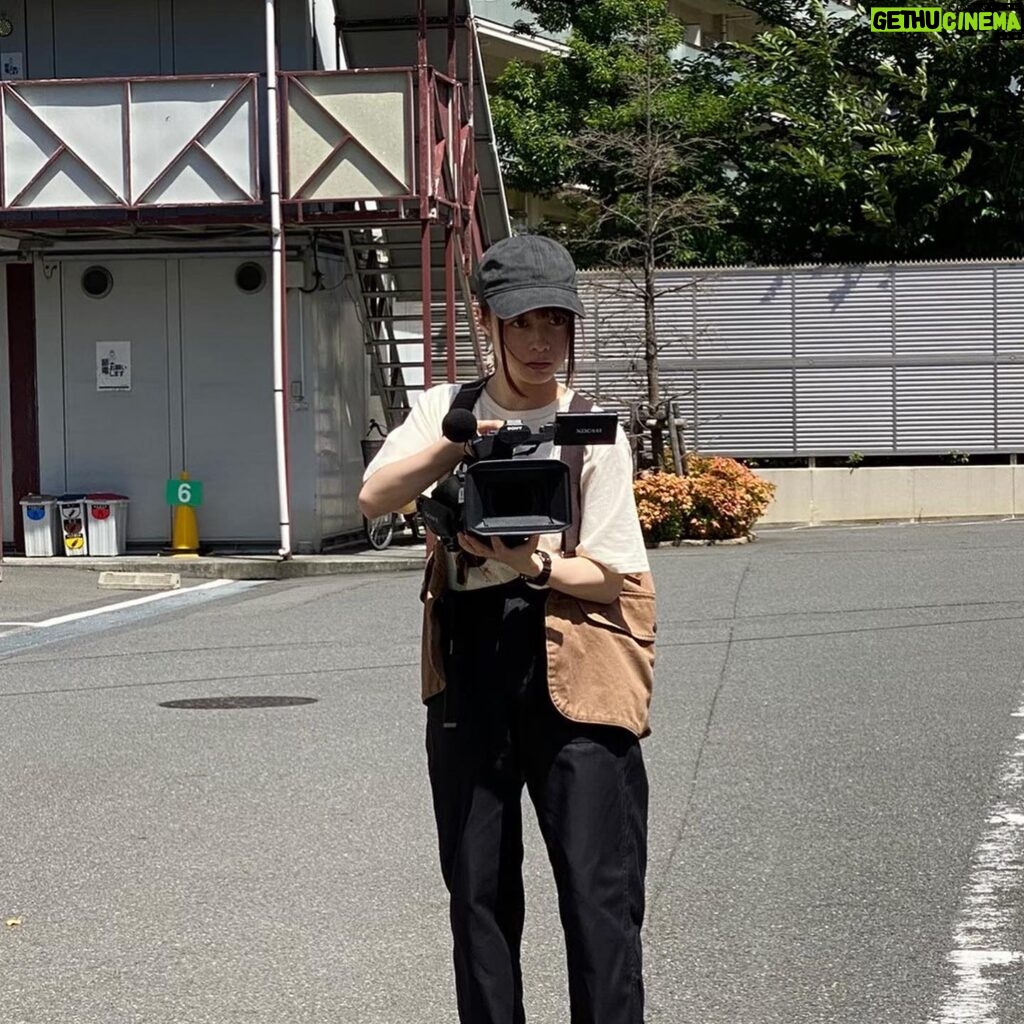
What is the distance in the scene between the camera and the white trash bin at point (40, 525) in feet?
68.1

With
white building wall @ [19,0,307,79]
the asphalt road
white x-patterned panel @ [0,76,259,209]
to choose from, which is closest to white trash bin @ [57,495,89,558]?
white x-patterned panel @ [0,76,259,209]

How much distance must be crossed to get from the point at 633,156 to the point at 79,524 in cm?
1030

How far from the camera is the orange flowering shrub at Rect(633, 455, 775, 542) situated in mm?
21406

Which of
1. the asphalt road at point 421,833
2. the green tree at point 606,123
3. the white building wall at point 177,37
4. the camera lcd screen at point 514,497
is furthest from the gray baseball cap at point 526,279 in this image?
the green tree at point 606,123

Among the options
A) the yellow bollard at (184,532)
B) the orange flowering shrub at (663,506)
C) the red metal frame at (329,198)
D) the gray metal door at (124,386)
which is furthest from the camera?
the orange flowering shrub at (663,506)

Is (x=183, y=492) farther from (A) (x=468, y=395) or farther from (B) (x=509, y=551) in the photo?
(B) (x=509, y=551)

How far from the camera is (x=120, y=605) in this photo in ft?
54.4

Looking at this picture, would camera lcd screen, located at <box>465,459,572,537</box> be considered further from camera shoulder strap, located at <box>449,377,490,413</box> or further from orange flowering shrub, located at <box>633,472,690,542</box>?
orange flowering shrub, located at <box>633,472,690,542</box>

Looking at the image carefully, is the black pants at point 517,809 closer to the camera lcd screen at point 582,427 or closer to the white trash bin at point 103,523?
the camera lcd screen at point 582,427

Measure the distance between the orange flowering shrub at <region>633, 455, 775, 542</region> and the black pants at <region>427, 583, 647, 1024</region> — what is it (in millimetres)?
17328

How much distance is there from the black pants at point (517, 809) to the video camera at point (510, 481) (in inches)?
8.8

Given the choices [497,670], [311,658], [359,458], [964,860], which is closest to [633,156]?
[359,458]

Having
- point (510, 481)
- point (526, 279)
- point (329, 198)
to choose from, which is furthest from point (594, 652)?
point (329, 198)

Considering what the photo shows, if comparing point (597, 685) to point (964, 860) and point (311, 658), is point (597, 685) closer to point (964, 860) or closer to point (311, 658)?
point (964, 860)
